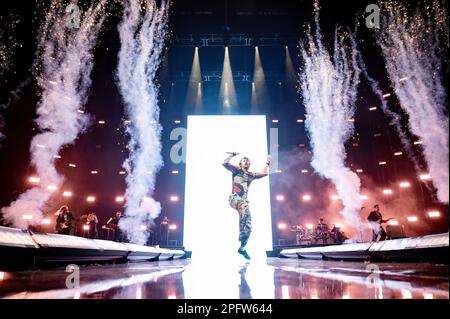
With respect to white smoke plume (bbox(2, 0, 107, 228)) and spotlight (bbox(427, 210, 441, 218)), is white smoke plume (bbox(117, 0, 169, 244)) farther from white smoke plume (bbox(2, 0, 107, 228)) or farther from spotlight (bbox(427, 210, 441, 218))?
spotlight (bbox(427, 210, 441, 218))

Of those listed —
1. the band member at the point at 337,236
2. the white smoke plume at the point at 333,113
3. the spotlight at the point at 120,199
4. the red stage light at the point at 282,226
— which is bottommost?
the band member at the point at 337,236

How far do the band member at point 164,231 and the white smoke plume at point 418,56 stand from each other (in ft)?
42.8

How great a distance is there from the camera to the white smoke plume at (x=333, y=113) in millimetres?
16625

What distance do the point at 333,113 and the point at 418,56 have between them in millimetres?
6195

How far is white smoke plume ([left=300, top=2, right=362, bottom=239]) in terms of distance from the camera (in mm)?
16625

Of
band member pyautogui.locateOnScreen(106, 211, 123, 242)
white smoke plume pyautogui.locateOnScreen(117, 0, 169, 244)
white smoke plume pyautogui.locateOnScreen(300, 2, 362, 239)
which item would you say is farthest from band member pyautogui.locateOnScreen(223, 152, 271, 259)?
white smoke plume pyautogui.locateOnScreen(300, 2, 362, 239)

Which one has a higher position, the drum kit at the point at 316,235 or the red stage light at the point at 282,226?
the red stage light at the point at 282,226

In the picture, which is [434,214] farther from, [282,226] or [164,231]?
[164,231]

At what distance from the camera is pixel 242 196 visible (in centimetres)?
588

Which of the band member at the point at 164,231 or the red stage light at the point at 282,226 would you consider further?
the red stage light at the point at 282,226

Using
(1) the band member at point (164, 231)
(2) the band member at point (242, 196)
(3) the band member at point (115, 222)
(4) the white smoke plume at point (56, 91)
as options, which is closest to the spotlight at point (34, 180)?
(4) the white smoke plume at point (56, 91)

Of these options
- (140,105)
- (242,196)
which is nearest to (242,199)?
(242,196)

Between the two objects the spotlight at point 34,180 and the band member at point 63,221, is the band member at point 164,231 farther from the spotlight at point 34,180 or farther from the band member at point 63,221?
the spotlight at point 34,180
